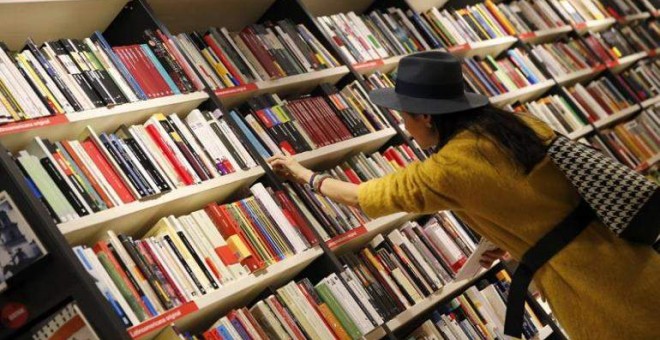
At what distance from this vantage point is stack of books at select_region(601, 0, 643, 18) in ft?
19.2

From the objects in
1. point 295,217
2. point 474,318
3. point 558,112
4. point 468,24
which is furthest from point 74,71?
point 558,112

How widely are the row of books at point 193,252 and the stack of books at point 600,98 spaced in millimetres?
2885

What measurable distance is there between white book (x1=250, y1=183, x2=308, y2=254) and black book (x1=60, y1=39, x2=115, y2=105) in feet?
2.09

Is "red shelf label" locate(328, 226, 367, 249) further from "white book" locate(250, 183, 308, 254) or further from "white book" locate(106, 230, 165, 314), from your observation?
"white book" locate(106, 230, 165, 314)

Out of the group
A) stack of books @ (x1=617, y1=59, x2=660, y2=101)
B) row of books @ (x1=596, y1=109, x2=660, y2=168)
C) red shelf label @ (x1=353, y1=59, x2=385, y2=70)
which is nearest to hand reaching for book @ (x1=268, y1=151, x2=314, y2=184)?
red shelf label @ (x1=353, y1=59, x2=385, y2=70)

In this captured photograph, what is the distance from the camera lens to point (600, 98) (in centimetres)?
529

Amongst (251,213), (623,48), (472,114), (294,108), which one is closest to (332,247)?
(251,213)

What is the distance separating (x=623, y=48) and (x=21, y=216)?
5.00m

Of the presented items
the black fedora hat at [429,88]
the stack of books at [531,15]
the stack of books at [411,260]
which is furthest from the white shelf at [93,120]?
the stack of books at [531,15]

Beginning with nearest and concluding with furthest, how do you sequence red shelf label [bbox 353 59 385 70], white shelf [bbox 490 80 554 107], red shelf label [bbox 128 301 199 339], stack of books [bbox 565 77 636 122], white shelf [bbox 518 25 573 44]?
red shelf label [bbox 128 301 199 339] < red shelf label [bbox 353 59 385 70] < white shelf [bbox 490 80 554 107] < white shelf [bbox 518 25 573 44] < stack of books [bbox 565 77 636 122]

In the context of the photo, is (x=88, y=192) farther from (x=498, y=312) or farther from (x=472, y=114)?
(x=498, y=312)

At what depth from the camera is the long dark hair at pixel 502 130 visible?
221cm

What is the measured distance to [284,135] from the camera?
9.95ft

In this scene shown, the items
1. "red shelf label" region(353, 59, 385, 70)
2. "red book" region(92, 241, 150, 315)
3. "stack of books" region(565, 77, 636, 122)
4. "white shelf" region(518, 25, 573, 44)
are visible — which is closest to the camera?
"red book" region(92, 241, 150, 315)
